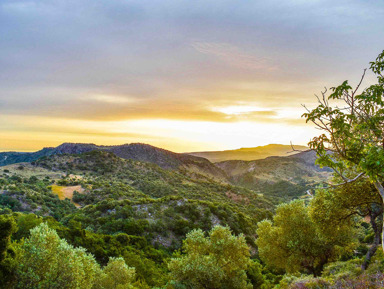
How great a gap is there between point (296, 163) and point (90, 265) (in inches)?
6860

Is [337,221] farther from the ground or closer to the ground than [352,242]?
farther from the ground

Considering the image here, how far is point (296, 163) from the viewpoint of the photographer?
168 meters

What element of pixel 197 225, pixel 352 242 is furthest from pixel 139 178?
pixel 352 242

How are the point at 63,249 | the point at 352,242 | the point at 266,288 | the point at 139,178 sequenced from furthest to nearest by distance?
1. the point at 139,178
2. the point at 266,288
3. the point at 352,242
4. the point at 63,249

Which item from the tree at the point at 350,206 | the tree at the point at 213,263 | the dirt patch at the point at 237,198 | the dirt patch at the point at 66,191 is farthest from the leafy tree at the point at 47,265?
the dirt patch at the point at 237,198

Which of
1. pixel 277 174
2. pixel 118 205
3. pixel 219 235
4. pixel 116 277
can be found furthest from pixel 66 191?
pixel 277 174

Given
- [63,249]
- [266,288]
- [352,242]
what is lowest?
[266,288]

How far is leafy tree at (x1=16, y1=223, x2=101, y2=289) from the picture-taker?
11.5 metres

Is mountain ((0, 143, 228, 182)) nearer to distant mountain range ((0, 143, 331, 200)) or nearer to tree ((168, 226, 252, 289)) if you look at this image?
distant mountain range ((0, 143, 331, 200))

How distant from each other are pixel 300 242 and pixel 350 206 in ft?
20.6

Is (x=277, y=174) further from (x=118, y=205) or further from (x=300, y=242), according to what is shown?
(x=300, y=242)

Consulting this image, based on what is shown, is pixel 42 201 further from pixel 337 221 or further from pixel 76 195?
pixel 337 221

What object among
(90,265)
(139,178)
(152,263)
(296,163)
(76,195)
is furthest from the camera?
(296,163)

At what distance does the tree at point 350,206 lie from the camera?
589 inches
